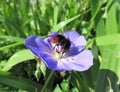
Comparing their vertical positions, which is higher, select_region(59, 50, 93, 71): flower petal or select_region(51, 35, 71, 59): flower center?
select_region(51, 35, 71, 59): flower center

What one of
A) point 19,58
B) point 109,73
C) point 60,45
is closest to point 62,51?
point 60,45

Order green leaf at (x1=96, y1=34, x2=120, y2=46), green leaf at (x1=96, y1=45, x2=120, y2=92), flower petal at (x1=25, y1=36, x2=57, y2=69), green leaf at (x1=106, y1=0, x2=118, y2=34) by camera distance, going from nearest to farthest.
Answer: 1. flower petal at (x1=25, y1=36, x2=57, y2=69)
2. green leaf at (x1=96, y1=45, x2=120, y2=92)
3. green leaf at (x1=96, y1=34, x2=120, y2=46)
4. green leaf at (x1=106, y1=0, x2=118, y2=34)

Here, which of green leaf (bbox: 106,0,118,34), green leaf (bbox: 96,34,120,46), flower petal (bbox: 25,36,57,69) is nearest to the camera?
flower petal (bbox: 25,36,57,69)

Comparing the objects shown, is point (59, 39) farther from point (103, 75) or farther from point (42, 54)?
point (103, 75)

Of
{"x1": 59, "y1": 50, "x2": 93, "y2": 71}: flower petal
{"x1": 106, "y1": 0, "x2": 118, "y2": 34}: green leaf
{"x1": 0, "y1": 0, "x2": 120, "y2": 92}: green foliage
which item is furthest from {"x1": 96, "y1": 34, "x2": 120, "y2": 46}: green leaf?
{"x1": 59, "y1": 50, "x2": 93, "y2": 71}: flower petal

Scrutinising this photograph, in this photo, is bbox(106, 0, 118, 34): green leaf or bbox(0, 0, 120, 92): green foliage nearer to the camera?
bbox(0, 0, 120, 92): green foliage

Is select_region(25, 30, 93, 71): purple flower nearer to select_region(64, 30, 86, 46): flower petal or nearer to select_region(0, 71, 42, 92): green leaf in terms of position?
select_region(64, 30, 86, 46): flower petal
